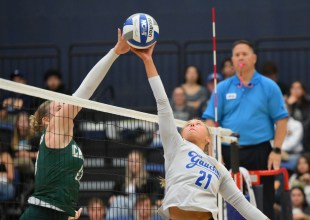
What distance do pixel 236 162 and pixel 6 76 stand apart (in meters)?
7.92

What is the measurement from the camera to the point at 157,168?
14.0m

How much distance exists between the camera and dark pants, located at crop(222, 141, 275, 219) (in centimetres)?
1077

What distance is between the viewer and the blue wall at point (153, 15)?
55.7 ft

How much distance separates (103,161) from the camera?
1436 centimetres

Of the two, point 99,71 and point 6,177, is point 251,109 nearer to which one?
point 6,177

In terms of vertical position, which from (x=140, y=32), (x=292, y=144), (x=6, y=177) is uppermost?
(x=140, y=32)

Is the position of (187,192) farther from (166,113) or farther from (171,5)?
(171,5)

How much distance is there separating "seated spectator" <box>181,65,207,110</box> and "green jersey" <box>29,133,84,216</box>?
7651mm

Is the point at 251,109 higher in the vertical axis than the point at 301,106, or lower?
lower

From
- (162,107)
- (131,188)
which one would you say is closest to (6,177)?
(131,188)

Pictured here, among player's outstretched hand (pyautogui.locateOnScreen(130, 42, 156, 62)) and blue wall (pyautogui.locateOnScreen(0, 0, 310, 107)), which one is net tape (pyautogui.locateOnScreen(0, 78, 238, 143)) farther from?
blue wall (pyautogui.locateOnScreen(0, 0, 310, 107))

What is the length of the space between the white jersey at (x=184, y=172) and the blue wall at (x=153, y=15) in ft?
31.4

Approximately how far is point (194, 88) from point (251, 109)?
15.4ft

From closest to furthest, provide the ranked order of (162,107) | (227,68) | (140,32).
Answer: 1. (162,107)
2. (140,32)
3. (227,68)
